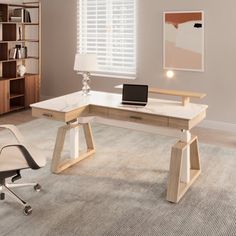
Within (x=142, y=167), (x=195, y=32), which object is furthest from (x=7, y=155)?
(x=195, y=32)

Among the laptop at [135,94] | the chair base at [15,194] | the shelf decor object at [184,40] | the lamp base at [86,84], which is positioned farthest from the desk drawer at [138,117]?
the shelf decor object at [184,40]

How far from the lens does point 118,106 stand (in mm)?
3488

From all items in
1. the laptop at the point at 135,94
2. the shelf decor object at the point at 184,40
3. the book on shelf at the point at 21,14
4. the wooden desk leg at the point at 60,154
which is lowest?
the wooden desk leg at the point at 60,154

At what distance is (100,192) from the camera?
3289 mm

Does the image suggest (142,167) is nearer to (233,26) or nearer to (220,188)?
(220,188)

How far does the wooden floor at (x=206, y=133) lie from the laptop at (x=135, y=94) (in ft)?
5.47

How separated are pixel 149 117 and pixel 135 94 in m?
0.41

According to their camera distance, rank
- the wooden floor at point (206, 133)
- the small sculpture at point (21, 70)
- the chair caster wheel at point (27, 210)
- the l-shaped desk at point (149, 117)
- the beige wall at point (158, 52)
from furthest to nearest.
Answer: the small sculpture at point (21, 70), the beige wall at point (158, 52), the wooden floor at point (206, 133), the l-shaped desk at point (149, 117), the chair caster wheel at point (27, 210)

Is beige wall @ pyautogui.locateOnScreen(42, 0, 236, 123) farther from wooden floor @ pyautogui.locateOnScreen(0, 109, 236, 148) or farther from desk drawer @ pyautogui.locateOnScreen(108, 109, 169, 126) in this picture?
desk drawer @ pyautogui.locateOnScreen(108, 109, 169, 126)

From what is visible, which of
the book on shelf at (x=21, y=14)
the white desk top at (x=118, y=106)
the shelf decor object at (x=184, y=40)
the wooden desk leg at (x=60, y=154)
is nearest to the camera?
the white desk top at (x=118, y=106)

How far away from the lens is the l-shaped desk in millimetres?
3121

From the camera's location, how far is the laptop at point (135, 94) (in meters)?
3.55

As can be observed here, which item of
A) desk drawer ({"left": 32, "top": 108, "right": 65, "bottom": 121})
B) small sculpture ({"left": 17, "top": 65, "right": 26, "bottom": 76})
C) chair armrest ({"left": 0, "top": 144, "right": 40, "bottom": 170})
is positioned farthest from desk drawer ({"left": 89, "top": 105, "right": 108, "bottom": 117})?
small sculpture ({"left": 17, "top": 65, "right": 26, "bottom": 76})

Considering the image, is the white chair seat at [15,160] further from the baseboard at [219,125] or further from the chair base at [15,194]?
the baseboard at [219,125]
